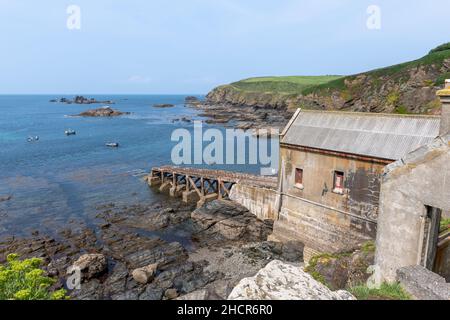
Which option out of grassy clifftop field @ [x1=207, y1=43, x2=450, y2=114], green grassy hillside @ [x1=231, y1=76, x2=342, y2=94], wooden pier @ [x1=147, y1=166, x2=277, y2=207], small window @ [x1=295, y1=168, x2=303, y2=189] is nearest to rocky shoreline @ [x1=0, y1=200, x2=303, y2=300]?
wooden pier @ [x1=147, y1=166, x2=277, y2=207]

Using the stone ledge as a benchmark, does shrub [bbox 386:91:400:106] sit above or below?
above

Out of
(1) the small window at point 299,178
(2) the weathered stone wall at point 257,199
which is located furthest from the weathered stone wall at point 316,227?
(2) the weathered stone wall at point 257,199

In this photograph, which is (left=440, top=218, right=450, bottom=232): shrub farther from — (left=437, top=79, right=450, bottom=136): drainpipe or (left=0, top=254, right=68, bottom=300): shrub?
(left=0, top=254, right=68, bottom=300): shrub

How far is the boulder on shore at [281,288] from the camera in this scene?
6367 mm

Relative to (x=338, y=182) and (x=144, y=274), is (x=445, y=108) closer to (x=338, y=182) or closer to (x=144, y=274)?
(x=338, y=182)

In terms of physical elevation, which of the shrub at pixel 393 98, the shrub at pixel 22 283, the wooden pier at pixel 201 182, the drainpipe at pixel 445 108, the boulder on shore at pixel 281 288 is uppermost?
the shrub at pixel 393 98

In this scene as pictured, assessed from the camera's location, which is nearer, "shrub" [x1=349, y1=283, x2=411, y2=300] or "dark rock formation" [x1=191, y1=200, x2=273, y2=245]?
"shrub" [x1=349, y1=283, x2=411, y2=300]

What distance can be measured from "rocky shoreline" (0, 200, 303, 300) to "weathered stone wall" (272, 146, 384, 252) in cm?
171

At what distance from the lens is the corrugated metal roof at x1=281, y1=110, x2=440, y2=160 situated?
58.7 feet

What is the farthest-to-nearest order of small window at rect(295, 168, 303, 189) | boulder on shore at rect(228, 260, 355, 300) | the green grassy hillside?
1. the green grassy hillside
2. small window at rect(295, 168, 303, 189)
3. boulder on shore at rect(228, 260, 355, 300)

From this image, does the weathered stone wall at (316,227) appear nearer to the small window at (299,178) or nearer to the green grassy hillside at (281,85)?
the small window at (299,178)

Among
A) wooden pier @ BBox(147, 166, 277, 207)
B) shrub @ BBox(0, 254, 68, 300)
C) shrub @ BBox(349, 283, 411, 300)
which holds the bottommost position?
wooden pier @ BBox(147, 166, 277, 207)

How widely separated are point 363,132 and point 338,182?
3.46m

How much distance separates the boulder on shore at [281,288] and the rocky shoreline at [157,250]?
38.7 feet
